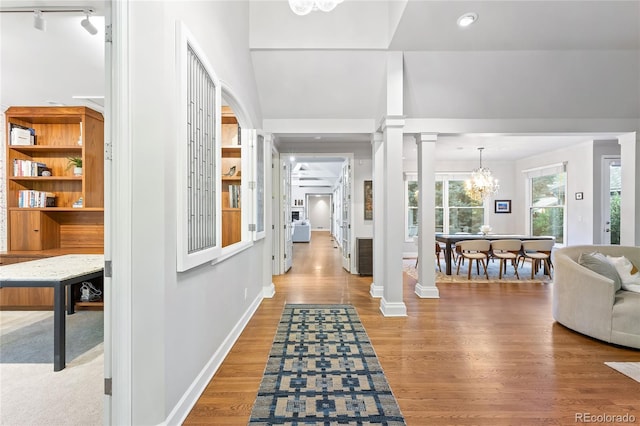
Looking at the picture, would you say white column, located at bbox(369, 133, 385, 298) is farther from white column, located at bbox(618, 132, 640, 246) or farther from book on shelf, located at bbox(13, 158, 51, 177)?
book on shelf, located at bbox(13, 158, 51, 177)

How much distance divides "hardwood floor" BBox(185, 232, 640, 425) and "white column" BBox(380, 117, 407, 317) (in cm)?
26

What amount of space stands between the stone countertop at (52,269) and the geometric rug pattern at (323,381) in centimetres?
185

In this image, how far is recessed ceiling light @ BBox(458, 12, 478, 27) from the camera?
3.00 metres

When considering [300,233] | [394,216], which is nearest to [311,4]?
[394,216]

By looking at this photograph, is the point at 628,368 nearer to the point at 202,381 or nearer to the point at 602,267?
the point at 602,267

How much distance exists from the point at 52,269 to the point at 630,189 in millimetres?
7294

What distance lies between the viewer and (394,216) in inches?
145

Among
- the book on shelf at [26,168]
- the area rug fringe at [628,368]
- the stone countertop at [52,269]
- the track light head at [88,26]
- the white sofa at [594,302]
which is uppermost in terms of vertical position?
the track light head at [88,26]

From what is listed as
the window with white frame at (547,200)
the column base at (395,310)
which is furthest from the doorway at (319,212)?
the column base at (395,310)

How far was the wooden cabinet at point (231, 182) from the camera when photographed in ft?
13.3

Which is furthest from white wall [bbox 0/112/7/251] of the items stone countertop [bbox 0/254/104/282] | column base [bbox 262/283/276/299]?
column base [bbox 262/283/276/299]

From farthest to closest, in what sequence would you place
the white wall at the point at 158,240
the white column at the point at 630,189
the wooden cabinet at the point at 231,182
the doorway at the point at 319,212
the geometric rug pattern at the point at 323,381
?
the doorway at the point at 319,212, the white column at the point at 630,189, the wooden cabinet at the point at 231,182, the geometric rug pattern at the point at 323,381, the white wall at the point at 158,240

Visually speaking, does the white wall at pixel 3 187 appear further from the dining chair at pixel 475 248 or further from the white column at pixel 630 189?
the white column at pixel 630 189

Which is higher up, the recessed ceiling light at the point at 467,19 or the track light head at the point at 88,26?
the recessed ceiling light at the point at 467,19
